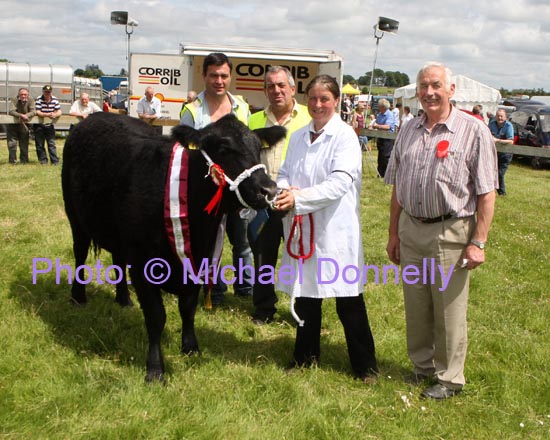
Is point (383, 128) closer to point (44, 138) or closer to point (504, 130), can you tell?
point (504, 130)

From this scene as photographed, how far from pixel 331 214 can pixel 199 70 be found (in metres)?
11.2

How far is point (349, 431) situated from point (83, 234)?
131 inches

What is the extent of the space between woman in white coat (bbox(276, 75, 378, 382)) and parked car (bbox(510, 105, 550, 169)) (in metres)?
18.9

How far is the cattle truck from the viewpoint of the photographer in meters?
13.3

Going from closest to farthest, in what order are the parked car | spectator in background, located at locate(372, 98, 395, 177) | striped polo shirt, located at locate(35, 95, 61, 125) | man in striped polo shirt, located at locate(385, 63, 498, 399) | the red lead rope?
1. man in striped polo shirt, located at locate(385, 63, 498, 399)
2. the red lead rope
3. spectator in background, located at locate(372, 98, 395, 177)
4. striped polo shirt, located at locate(35, 95, 61, 125)
5. the parked car

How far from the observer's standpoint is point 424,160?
11.2 ft

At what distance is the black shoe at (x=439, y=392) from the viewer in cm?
363

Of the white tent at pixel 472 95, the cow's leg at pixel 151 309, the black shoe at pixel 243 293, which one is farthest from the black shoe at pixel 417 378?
the white tent at pixel 472 95

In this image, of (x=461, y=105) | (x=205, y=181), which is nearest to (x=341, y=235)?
(x=205, y=181)

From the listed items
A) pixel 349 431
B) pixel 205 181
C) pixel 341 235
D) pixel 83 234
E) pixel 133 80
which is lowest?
pixel 349 431

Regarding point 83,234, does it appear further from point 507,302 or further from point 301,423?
point 507,302

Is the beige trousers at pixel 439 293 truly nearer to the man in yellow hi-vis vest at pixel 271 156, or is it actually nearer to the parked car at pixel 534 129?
the man in yellow hi-vis vest at pixel 271 156

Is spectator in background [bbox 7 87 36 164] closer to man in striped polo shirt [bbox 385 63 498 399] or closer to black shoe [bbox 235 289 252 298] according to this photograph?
black shoe [bbox 235 289 252 298]

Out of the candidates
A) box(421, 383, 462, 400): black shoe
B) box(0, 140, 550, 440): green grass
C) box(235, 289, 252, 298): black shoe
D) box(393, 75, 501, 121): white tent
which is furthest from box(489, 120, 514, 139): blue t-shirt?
box(393, 75, 501, 121): white tent
